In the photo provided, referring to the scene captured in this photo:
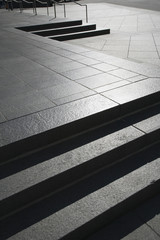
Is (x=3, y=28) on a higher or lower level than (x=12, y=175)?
higher

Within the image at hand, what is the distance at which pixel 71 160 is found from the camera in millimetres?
3266

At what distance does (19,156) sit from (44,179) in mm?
534

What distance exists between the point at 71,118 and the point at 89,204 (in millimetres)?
1259

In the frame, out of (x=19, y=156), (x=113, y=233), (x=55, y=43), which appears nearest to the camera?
(x=113, y=233)

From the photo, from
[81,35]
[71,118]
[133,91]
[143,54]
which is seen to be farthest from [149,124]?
[81,35]

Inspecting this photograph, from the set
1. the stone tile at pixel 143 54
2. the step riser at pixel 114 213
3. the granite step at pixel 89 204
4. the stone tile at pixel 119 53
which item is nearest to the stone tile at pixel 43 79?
the granite step at pixel 89 204

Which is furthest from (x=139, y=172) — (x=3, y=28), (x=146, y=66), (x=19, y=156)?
(x=3, y=28)

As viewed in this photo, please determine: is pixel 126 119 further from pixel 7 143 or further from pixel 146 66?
pixel 146 66

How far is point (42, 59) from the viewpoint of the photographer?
6.66 metres

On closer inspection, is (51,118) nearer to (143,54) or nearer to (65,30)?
(143,54)

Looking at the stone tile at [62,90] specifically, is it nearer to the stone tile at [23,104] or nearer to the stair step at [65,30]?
the stone tile at [23,104]

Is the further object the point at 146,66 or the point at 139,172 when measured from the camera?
the point at 146,66

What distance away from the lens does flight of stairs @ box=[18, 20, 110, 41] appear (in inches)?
437

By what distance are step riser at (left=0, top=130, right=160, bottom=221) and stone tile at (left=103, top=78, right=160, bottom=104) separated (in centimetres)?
75
